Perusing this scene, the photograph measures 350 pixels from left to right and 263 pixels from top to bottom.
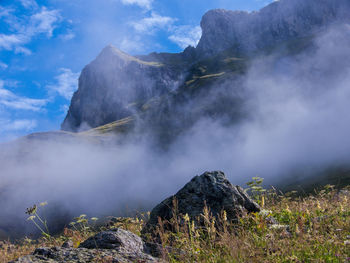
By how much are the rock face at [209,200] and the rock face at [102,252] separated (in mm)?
1905

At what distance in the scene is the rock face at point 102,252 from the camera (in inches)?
165

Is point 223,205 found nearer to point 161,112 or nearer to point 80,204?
point 80,204

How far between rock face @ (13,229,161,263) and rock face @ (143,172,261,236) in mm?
1905

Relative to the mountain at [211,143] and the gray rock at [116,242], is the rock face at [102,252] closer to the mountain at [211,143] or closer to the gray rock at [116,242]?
the gray rock at [116,242]

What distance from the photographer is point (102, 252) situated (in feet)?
15.0

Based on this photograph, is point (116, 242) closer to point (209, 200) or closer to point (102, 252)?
point (102, 252)

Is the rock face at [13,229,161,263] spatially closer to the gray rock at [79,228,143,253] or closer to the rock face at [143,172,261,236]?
the gray rock at [79,228,143,253]

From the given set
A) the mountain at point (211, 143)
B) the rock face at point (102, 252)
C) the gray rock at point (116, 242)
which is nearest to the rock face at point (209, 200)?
the gray rock at point (116, 242)

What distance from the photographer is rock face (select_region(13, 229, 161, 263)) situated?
165 inches

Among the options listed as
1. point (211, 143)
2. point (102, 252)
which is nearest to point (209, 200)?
point (102, 252)

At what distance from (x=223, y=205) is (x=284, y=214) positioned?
5.32 ft

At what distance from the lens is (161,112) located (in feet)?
652

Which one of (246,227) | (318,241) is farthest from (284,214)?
(318,241)

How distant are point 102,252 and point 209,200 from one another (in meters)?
3.76
